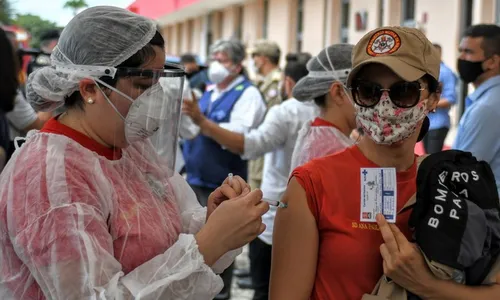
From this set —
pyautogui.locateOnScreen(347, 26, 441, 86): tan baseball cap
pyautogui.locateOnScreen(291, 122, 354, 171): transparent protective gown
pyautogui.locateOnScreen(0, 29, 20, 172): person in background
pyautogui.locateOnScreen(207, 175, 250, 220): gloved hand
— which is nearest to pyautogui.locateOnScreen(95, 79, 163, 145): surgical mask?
pyautogui.locateOnScreen(207, 175, 250, 220): gloved hand

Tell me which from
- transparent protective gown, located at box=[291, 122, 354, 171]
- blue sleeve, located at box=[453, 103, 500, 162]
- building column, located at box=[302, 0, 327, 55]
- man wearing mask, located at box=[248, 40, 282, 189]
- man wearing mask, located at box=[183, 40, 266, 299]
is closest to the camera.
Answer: transparent protective gown, located at box=[291, 122, 354, 171]

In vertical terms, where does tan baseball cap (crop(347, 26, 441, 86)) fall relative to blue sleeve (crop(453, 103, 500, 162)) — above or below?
above

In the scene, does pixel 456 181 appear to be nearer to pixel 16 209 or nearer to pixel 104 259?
pixel 104 259

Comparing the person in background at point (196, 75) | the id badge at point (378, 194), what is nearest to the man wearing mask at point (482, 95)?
the id badge at point (378, 194)

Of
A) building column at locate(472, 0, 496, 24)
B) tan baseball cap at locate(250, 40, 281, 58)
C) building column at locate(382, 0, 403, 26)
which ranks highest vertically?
building column at locate(382, 0, 403, 26)

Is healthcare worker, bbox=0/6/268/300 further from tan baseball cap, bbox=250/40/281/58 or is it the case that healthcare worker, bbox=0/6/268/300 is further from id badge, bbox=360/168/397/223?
tan baseball cap, bbox=250/40/281/58

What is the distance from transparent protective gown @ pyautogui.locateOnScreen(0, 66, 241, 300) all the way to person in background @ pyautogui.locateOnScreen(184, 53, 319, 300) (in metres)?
2.00

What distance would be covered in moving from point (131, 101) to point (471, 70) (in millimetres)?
3175

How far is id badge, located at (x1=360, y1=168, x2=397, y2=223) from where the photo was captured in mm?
1925

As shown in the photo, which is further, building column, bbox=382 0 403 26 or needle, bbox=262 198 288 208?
building column, bbox=382 0 403 26

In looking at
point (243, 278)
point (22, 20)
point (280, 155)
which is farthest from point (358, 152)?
point (22, 20)

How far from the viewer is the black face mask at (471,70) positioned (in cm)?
446

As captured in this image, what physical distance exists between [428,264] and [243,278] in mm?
4639

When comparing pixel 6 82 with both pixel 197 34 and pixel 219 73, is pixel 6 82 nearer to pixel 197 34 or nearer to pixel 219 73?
pixel 219 73
